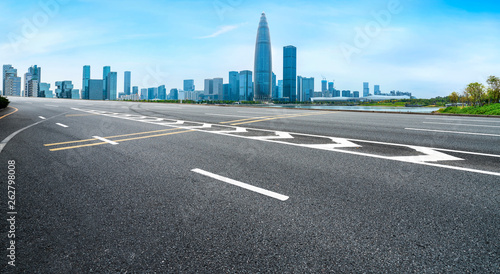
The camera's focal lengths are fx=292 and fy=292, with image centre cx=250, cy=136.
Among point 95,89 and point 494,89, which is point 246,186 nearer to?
point 494,89

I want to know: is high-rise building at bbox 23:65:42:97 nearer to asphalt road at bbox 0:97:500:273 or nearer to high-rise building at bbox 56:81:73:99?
high-rise building at bbox 56:81:73:99

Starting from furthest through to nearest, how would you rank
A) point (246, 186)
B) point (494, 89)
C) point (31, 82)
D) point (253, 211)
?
point (31, 82)
point (494, 89)
point (246, 186)
point (253, 211)

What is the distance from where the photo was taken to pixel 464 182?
166 inches

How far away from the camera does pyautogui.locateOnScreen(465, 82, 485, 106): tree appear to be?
73812mm

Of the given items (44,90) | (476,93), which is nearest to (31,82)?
(44,90)

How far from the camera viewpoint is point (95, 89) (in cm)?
16738

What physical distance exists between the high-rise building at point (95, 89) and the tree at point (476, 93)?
16793 cm

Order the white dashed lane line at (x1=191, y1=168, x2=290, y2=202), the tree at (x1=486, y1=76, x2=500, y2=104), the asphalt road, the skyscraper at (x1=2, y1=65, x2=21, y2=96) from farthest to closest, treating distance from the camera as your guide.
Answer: the skyscraper at (x1=2, y1=65, x2=21, y2=96) → the tree at (x1=486, y1=76, x2=500, y2=104) → the white dashed lane line at (x1=191, y1=168, x2=290, y2=202) → the asphalt road

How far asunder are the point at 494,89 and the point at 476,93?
198 inches

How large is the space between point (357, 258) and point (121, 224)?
2.28 metres

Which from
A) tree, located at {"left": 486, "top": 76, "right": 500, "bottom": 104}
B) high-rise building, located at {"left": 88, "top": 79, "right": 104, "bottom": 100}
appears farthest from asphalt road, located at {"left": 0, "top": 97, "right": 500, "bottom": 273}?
high-rise building, located at {"left": 88, "top": 79, "right": 104, "bottom": 100}

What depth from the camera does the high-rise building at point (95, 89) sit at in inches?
6506

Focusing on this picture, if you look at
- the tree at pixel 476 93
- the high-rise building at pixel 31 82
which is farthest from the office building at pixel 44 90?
the tree at pixel 476 93

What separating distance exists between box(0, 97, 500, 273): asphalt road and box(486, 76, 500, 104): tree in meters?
82.1
